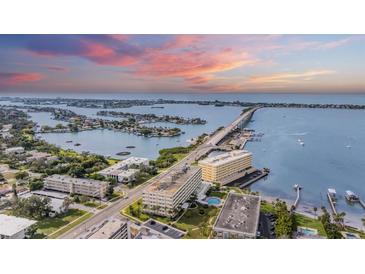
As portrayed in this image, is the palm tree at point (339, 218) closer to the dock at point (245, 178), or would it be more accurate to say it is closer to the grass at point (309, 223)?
the grass at point (309, 223)

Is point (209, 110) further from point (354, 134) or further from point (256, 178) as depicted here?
point (256, 178)

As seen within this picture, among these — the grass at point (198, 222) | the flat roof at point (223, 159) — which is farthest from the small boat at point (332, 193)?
the grass at point (198, 222)

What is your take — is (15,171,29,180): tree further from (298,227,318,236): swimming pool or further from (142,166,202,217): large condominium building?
(298,227,318,236): swimming pool

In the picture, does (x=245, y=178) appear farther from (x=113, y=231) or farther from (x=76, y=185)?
(x=76, y=185)

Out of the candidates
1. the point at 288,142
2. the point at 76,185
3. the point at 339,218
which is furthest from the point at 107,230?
the point at 288,142

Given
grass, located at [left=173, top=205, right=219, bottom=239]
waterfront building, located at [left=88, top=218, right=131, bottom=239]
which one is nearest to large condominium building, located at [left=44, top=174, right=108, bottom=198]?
waterfront building, located at [left=88, top=218, right=131, bottom=239]

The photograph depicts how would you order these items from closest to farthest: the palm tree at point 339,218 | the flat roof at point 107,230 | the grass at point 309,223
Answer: the flat roof at point 107,230
the grass at point 309,223
the palm tree at point 339,218
